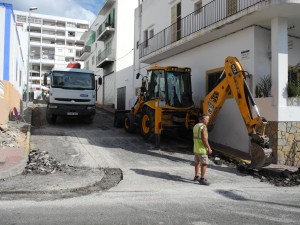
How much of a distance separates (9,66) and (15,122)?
282 centimetres

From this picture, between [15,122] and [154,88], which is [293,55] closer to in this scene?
[154,88]

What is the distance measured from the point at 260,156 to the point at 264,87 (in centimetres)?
347

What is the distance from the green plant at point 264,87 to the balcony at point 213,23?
6.24ft

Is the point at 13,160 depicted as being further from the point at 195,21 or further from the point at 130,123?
the point at 195,21

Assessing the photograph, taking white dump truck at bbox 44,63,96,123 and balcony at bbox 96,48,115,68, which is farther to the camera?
balcony at bbox 96,48,115,68

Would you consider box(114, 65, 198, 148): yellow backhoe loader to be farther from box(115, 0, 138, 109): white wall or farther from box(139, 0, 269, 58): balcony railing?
box(115, 0, 138, 109): white wall

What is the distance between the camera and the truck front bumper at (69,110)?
17.5 metres

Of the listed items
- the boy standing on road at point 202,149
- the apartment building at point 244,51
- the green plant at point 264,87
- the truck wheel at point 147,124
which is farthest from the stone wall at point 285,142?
the truck wheel at point 147,124

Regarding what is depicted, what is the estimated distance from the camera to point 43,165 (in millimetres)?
9703

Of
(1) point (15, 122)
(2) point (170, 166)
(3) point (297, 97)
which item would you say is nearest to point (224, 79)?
(3) point (297, 97)

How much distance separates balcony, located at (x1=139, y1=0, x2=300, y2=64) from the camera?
35.8 ft

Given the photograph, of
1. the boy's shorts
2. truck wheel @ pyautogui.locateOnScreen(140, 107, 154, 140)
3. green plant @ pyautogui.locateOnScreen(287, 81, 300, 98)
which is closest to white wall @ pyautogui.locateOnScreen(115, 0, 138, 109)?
truck wheel @ pyautogui.locateOnScreen(140, 107, 154, 140)

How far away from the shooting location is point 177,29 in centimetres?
1792

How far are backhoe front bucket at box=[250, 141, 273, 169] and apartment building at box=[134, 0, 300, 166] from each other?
181cm
